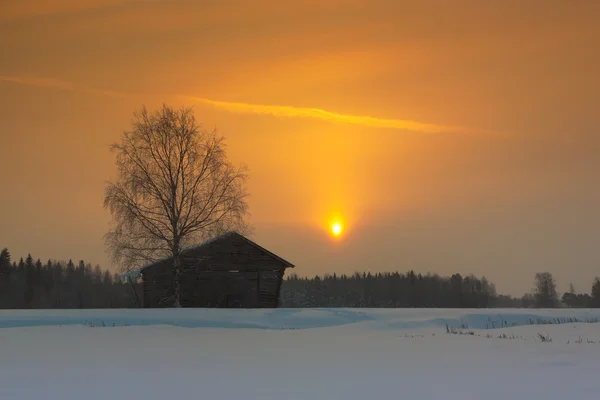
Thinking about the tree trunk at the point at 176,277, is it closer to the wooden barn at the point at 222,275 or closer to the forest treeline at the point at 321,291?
the wooden barn at the point at 222,275

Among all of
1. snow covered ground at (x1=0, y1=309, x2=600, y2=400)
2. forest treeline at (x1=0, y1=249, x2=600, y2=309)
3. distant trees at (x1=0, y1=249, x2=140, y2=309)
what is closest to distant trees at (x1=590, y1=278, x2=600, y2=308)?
forest treeline at (x1=0, y1=249, x2=600, y2=309)

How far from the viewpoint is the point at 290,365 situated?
11062mm

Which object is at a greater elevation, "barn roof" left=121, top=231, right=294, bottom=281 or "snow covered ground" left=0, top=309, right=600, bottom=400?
"barn roof" left=121, top=231, right=294, bottom=281

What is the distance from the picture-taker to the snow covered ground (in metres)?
8.58

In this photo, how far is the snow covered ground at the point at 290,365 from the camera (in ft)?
28.1

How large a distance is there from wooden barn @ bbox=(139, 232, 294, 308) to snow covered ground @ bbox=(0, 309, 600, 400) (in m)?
13.9

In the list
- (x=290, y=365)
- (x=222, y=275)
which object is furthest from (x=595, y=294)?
(x=290, y=365)

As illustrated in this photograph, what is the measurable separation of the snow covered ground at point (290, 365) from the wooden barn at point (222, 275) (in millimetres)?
13904

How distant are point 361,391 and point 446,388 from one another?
1.26m

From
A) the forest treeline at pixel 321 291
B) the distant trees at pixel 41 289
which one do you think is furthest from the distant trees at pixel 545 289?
the distant trees at pixel 41 289

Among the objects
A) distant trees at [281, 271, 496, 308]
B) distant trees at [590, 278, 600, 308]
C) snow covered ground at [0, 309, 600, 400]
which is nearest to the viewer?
snow covered ground at [0, 309, 600, 400]

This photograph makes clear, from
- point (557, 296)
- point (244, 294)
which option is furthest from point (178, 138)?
point (557, 296)

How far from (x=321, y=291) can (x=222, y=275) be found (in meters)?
97.3

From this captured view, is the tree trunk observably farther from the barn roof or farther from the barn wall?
the barn wall
